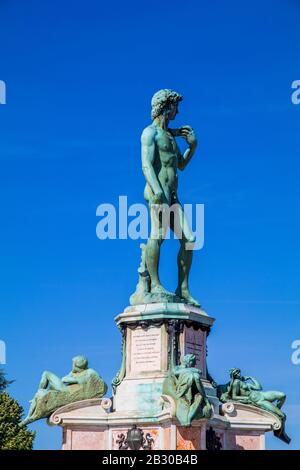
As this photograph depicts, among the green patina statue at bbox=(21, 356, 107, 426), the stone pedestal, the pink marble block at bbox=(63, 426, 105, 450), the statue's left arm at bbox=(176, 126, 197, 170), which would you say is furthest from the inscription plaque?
the statue's left arm at bbox=(176, 126, 197, 170)

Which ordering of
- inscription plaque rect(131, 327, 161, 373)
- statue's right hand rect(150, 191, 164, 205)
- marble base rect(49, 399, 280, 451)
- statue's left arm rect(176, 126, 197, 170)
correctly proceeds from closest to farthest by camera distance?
marble base rect(49, 399, 280, 451)
inscription plaque rect(131, 327, 161, 373)
statue's right hand rect(150, 191, 164, 205)
statue's left arm rect(176, 126, 197, 170)

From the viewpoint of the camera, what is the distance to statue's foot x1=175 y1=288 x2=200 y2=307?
3108 cm

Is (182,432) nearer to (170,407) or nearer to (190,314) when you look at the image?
(170,407)

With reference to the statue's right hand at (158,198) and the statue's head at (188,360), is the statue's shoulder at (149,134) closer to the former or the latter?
the statue's right hand at (158,198)

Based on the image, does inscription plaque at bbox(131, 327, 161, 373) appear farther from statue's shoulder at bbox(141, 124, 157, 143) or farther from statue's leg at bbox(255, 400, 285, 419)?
statue's shoulder at bbox(141, 124, 157, 143)

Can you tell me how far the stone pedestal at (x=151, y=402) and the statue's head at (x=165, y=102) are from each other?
18.0ft

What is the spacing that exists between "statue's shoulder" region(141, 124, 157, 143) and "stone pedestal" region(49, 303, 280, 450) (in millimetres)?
4610

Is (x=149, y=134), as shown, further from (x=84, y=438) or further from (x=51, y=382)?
(x=84, y=438)

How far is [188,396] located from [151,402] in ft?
4.98

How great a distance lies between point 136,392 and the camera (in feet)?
97.2

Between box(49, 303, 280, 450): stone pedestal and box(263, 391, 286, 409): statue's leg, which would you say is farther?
box(263, 391, 286, 409): statue's leg

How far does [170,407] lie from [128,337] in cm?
297
